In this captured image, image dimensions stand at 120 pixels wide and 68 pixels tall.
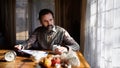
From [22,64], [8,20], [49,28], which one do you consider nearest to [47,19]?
[49,28]

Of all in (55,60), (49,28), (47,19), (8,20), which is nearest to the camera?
(55,60)

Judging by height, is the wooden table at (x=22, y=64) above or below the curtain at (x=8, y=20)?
below

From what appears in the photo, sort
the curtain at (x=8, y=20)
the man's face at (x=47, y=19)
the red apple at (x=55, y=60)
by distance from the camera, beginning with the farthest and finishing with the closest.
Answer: the curtain at (x=8, y=20), the man's face at (x=47, y=19), the red apple at (x=55, y=60)

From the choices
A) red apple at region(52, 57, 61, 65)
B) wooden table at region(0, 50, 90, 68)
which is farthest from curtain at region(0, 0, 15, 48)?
red apple at region(52, 57, 61, 65)

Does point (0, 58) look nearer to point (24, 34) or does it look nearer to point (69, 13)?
point (69, 13)

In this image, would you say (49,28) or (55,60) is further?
(49,28)

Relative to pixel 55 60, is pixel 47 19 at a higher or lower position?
higher

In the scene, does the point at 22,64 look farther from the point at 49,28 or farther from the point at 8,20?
the point at 8,20

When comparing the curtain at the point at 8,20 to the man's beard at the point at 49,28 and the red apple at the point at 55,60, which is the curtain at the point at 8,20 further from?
the red apple at the point at 55,60

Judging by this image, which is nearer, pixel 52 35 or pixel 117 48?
pixel 117 48

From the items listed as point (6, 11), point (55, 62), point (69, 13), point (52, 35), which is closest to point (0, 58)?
point (55, 62)

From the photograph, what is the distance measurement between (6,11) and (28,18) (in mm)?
598

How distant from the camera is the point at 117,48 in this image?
72.1 inches

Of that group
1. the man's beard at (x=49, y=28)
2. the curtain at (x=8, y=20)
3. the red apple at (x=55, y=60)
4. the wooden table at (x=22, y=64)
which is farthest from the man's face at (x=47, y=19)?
the curtain at (x=8, y=20)
